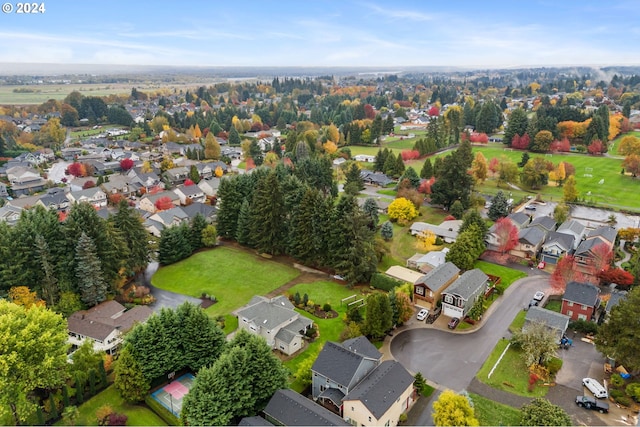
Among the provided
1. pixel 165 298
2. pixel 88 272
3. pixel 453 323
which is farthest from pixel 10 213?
pixel 453 323

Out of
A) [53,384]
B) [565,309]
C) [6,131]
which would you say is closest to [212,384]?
[53,384]

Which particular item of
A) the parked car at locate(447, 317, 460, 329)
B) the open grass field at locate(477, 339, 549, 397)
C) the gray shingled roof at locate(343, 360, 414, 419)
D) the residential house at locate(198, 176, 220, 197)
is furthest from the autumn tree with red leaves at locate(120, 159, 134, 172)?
the open grass field at locate(477, 339, 549, 397)

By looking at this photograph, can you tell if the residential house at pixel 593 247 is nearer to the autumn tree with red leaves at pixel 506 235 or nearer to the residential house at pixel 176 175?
the autumn tree with red leaves at pixel 506 235

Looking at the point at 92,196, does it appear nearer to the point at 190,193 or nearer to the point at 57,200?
the point at 57,200

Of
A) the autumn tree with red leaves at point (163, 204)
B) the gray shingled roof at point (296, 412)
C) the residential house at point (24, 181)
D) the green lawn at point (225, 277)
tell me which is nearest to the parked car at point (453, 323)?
the gray shingled roof at point (296, 412)

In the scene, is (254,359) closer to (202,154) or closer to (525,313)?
(525,313)

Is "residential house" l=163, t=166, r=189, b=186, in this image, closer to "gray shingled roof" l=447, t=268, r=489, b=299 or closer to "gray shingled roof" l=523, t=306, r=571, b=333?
"gray shingled roof" l=447, t=268, r=489, b=299
